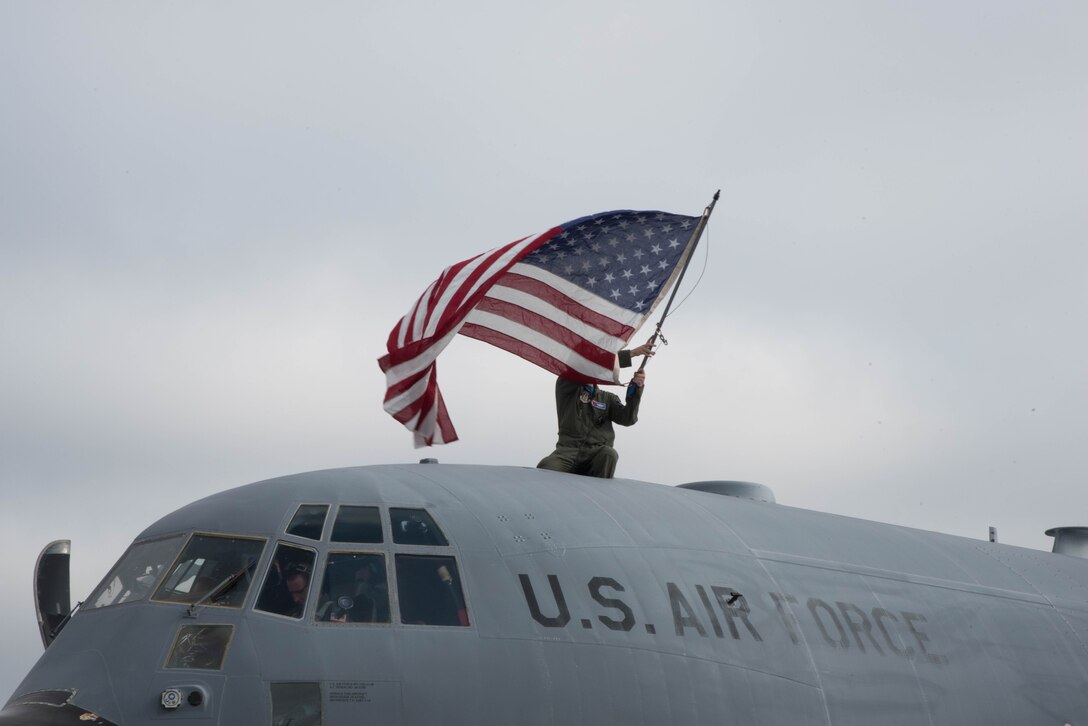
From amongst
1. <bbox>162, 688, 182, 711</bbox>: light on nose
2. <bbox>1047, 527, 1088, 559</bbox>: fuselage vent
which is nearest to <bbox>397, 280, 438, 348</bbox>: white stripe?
<bbox>162, 688, 182, 711</bbox>: light on nose

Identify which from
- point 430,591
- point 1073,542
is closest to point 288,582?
point 430,591

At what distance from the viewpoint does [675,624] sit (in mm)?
12516

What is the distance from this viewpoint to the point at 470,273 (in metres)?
16.0

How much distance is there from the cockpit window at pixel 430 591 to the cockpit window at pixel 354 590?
0.56 ft

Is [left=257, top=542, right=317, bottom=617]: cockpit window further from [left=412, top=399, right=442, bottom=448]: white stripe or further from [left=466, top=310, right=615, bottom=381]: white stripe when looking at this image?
[left=466, top=310, right=615, bottom=381]: white stripe

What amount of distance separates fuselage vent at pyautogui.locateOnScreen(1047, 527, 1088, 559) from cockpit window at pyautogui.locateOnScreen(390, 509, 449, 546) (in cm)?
1361

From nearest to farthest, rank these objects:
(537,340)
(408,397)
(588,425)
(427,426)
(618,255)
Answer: (588,425)
(408,397)
(537,340)
(427,426)
(618,255)

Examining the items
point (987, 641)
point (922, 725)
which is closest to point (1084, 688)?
point (987, 641)

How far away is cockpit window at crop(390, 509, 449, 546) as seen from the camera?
11.9 m

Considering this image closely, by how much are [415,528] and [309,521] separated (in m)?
1.01

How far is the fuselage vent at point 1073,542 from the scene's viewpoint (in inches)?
842

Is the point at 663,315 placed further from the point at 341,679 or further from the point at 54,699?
the point at 54,699

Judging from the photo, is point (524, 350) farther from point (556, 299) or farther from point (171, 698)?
point (171, 698)

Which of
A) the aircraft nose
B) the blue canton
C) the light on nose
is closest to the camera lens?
the aircraft nose
